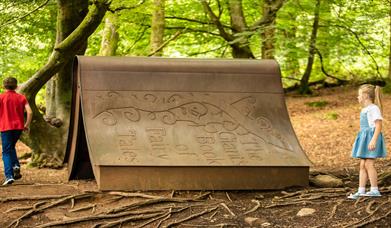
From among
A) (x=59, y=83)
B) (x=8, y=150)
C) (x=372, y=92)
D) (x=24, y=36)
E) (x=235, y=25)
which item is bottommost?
(x=8, y=150)

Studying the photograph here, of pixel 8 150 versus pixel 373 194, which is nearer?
pixel 373 194

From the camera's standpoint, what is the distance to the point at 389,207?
20.1ft

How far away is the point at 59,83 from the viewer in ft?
39.6

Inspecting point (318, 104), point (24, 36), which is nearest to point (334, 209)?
point (24, 36)

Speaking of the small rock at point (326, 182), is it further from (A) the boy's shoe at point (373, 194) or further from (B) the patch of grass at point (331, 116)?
(B) the patch of grass at point (331, 116)

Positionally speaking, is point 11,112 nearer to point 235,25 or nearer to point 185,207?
point 185,207

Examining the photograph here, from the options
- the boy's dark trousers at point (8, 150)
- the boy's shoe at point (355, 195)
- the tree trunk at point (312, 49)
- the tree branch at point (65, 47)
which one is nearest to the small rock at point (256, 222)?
the boy's shoe at point (355, 195)

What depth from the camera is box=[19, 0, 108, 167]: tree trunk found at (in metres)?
10.7

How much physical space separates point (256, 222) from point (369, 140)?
162cm

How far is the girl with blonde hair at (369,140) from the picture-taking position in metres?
6.61

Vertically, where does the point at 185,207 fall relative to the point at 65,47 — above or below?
below

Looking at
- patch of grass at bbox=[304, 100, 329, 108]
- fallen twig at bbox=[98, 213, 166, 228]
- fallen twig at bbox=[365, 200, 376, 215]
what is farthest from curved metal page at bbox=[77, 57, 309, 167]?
patch of grass at bbox=[304, 100, 329, 108]

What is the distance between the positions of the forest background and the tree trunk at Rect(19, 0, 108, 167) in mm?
18

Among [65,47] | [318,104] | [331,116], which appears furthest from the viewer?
[318,104]
